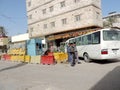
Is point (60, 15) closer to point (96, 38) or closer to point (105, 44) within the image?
point (96, 38)

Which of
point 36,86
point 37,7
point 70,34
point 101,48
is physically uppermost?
point 37,7

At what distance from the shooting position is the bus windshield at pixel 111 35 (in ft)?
49.0

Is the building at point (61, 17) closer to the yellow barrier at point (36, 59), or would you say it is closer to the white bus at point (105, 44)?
the yellow barrier at point (36, 59)

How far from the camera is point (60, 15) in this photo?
116ft

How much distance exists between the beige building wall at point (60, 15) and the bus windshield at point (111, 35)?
14.6 meters

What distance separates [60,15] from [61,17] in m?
0.43

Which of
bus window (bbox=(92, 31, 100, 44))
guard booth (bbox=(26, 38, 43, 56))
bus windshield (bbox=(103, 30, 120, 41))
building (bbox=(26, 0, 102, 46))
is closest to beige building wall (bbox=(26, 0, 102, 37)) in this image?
building (bbox=(26, 0, 102, 46))

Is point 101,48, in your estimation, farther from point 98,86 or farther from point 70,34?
point 70,34

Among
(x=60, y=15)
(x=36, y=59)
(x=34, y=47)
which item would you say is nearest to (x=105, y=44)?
(x=36, y=59)

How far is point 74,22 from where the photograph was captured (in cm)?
3284

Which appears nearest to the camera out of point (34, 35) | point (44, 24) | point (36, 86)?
point (36, 86)

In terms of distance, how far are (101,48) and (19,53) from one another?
41.1ft

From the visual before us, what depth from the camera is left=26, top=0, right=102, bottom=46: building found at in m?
31.0

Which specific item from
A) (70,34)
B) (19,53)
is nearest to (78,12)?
(70,34)
